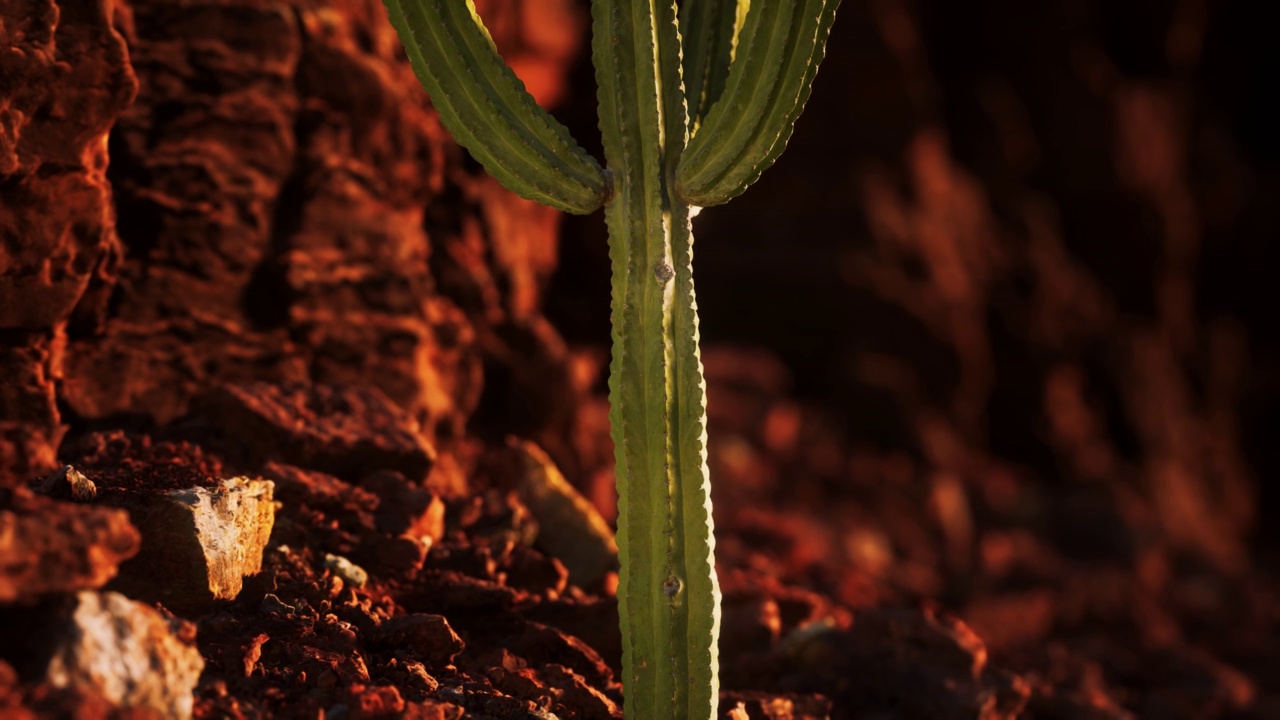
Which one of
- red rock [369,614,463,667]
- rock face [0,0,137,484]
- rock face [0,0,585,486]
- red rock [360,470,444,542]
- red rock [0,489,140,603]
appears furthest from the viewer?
red rock [360,470,444,542]

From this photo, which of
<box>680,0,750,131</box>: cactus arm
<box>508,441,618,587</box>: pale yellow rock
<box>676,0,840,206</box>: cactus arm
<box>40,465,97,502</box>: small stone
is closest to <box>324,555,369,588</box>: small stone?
<box>40,465,97,502</box>: small stone

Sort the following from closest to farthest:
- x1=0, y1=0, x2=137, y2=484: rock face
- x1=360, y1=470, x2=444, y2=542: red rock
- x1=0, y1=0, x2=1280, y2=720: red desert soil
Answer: x1=0, y1=0, x2=1280, y2=720: red desert soil, x1=0, y1=0, x2=137, y2=484: rock face, x1=360, y1=470, x2=444, y2=542: red rock

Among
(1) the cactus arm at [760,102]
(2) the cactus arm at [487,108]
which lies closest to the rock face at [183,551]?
(2) the cactus arm at [487,108]

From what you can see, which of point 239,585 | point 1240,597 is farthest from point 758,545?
point 1240,597

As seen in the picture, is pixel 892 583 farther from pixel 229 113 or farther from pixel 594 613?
pixel 229 113

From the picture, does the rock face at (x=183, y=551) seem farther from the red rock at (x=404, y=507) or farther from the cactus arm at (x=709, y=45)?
the cactus arm at (x=709, y=45)

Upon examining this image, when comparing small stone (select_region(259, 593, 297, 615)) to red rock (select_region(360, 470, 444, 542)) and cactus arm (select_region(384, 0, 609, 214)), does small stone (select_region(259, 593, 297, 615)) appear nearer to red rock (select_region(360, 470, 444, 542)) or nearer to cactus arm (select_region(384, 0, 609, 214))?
red rock (select_region(360, 470, 444, 542))
